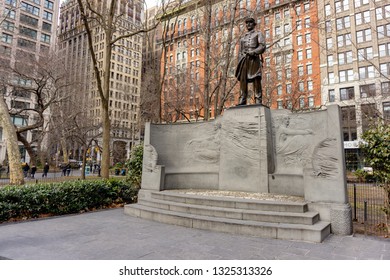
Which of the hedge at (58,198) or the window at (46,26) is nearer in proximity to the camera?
the hedge at (58,198)

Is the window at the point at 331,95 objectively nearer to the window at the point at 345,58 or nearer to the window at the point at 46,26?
the window at the point at 345,58

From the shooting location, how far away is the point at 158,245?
5.53 m

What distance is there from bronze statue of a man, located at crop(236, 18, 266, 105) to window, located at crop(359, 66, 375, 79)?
41.2 m

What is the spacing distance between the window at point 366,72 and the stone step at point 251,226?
4546 centimetres

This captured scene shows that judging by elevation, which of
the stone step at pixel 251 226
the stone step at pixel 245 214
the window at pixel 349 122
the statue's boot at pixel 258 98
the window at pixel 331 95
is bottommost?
the stone step at pixel 251 226

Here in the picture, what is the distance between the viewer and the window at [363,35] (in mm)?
41719

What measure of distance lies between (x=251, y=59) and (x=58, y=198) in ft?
30.9

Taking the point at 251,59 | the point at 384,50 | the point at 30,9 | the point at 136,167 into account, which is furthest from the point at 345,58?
the point at 30,9

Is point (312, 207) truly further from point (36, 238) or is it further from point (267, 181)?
point (36, 238)

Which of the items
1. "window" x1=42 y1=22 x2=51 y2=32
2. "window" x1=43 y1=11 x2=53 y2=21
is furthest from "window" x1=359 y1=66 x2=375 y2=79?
"window" x1=43 y1=11 x2=53 y2=21

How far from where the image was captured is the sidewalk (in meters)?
4.89

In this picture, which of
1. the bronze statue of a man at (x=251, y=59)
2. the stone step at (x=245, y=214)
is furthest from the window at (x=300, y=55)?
the stone step at (x=245, y=214)

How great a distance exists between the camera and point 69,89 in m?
34.0

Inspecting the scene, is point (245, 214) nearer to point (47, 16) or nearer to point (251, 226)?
point (251, 226)
